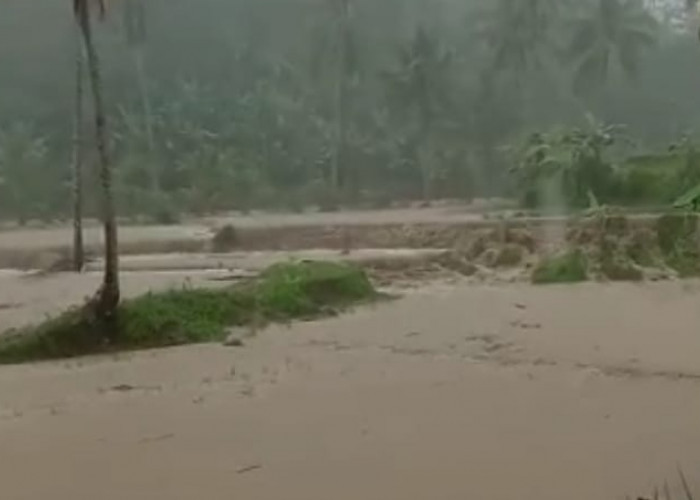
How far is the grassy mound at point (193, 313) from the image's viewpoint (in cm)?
1191

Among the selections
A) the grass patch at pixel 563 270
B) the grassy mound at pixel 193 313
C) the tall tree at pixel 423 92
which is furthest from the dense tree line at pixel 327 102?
the grassy mound at pixel 193 313

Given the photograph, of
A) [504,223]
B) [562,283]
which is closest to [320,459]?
[562,283]

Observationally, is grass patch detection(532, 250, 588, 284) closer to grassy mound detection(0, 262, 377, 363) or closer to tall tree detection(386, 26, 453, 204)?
grassy mound detection(0, 262, 377, 363)

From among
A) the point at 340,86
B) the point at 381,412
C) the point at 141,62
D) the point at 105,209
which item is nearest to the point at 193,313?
the point at 105,209

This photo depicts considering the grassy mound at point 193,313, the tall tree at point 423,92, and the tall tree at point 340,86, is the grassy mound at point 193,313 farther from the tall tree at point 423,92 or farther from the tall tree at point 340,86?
the tall tree at point 340,86

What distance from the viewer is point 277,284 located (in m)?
14.7

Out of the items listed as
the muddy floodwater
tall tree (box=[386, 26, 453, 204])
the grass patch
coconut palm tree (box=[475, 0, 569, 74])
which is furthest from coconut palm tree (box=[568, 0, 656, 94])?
the muddy floodwater

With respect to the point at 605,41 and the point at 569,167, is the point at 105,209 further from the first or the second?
the point at 605,41

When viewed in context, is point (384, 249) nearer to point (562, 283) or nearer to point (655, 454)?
point (562, 283)

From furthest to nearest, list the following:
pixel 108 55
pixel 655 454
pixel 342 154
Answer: pixel 108 55, pixel 342 154, pixel 655 454

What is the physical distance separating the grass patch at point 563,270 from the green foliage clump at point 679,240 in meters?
1.52

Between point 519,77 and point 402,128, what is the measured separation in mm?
5652

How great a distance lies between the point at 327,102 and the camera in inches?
2009

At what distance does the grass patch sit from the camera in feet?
59.1
